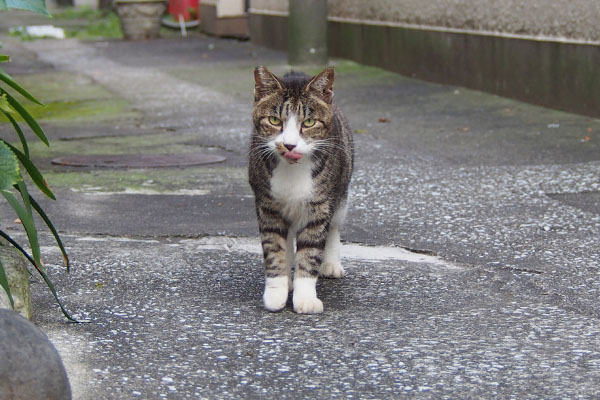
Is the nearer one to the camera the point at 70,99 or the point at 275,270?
the point at 275,270

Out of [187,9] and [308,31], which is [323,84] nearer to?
Result: [308,31]

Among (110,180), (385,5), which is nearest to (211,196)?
(110,180)

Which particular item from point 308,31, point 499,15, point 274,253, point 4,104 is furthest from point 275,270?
point 308,31

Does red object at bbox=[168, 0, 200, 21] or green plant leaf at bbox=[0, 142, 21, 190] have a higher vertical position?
green plant leaf at bbox=[0, 142, 21, 190]

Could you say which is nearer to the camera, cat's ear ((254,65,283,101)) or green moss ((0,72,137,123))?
cat's ear ((254,65,283,101))

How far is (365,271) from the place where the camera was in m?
4.45

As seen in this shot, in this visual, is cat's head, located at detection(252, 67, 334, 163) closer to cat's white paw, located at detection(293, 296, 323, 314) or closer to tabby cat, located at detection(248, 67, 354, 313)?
tabby cat, located at detection(248, 67, 354, 313)

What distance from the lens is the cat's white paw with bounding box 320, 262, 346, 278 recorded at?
14.3ft

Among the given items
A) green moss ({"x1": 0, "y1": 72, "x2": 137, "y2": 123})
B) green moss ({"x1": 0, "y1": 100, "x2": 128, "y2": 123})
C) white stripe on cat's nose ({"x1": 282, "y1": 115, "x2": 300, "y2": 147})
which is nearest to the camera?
white stripe on cat's nose ({"x1": 282, "y1": 115, "x2": 300, "y2": 147})

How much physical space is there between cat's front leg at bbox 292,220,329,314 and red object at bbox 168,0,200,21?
61.8ft

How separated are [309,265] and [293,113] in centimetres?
63

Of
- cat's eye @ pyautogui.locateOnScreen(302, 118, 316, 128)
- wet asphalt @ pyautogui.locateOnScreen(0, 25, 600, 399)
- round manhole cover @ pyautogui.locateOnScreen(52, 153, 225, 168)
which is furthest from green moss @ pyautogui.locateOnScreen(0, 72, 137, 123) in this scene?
cat's eye @ pyautogui.locateOnScreen(302, 118, 316, 128)

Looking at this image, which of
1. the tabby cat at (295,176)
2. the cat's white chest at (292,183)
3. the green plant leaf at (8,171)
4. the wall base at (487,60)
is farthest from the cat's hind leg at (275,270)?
the wall base at (487,60)

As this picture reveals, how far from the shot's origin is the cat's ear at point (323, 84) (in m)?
3.96
